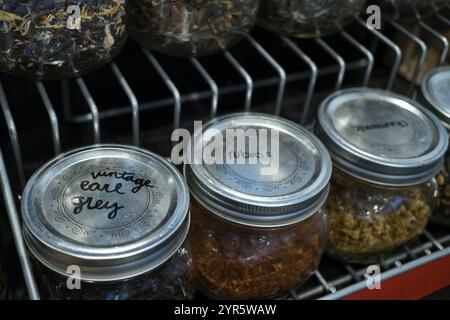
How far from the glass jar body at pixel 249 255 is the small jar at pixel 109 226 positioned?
0.10 ft

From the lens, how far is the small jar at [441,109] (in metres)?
0.82

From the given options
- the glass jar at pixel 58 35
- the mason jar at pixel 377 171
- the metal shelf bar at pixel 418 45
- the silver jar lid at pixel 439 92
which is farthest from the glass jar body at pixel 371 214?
the glass jar at pixel 58 35

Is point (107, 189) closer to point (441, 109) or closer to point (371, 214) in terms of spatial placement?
point (371, 214)

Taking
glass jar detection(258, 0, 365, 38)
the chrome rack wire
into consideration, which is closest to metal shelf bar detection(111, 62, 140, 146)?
the chrome rack wire

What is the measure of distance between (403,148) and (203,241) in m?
0.29

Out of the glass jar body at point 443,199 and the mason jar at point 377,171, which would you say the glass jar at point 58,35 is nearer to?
the mason jar at point 377,171

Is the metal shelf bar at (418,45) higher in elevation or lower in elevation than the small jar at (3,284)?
higher

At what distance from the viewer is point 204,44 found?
0.73 meters

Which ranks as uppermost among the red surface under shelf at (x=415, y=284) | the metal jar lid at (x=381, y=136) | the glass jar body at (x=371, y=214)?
the metal jar lid at (x=381, y=136)

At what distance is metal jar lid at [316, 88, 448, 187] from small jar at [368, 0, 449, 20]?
0.14 metres

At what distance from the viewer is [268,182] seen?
0.65 m

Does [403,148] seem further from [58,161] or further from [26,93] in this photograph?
[26,93]

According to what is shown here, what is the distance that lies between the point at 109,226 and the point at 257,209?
0.16 meters

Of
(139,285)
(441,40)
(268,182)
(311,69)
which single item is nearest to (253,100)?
(311,69)
